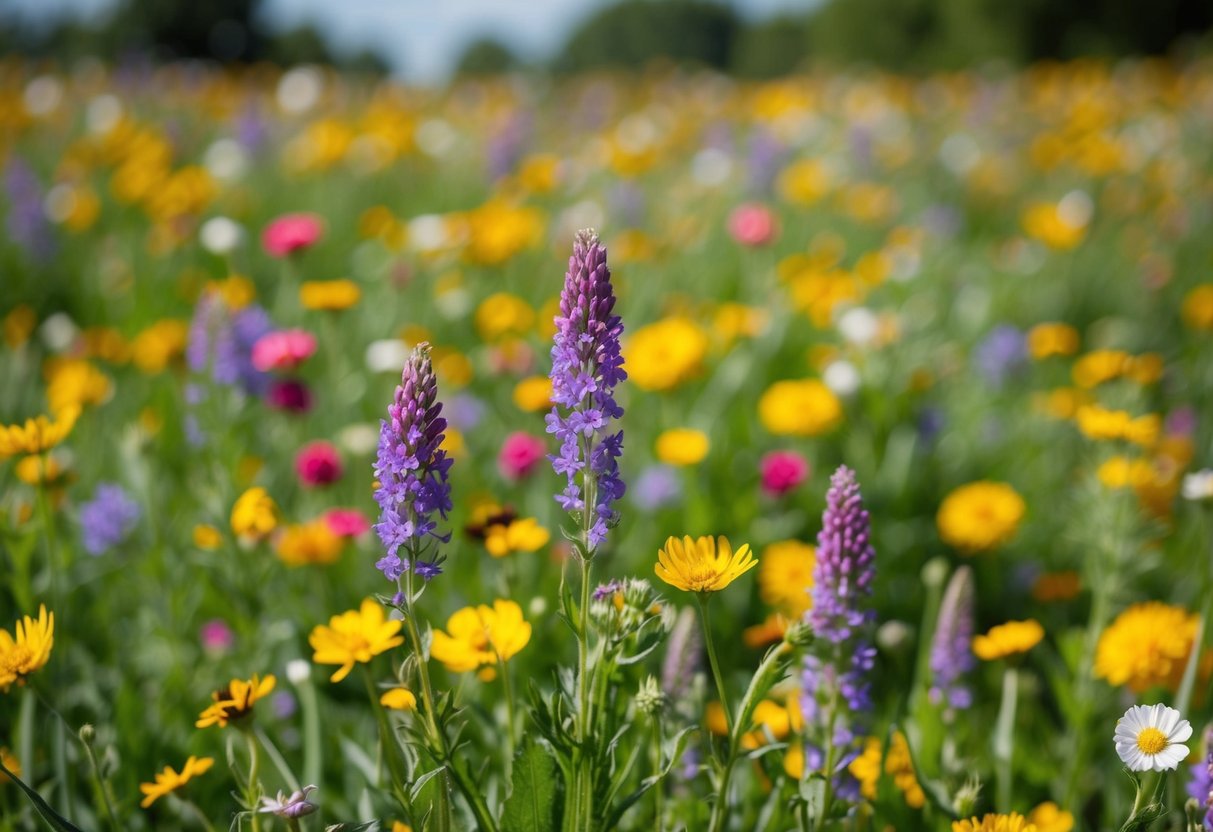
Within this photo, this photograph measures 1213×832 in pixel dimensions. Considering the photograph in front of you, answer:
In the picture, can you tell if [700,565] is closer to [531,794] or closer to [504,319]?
[531,794]

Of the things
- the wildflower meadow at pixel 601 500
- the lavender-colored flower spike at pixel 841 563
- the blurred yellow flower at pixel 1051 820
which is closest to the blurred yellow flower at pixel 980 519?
the wildflower meadow at pixel 601 500

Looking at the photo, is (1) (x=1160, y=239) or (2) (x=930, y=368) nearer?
(2) (x=930, y=368)

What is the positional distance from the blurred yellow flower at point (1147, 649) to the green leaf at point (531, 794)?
43.4 inches

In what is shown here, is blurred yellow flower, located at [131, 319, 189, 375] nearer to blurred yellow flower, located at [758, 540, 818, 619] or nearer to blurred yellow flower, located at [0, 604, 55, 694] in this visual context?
blurred yellow flower, located at [0, 604, 55, 694]

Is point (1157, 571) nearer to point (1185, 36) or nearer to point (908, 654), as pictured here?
point (908, 654)

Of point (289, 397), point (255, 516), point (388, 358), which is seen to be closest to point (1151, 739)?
point (255, 516)

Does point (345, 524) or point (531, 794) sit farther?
point (345, 524)

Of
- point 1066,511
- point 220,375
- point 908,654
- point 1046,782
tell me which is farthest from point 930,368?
point 220,375

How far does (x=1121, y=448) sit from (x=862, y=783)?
115 cm

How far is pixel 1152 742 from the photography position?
44.0 inches

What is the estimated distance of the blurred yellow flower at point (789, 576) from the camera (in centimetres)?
209

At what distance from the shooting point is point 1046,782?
1858 millimetres

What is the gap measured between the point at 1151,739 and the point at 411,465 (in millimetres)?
903

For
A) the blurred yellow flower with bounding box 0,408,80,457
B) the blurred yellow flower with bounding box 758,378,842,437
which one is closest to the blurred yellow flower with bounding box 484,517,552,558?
the blurred yellow flower with bounding box 0,408,80,457
